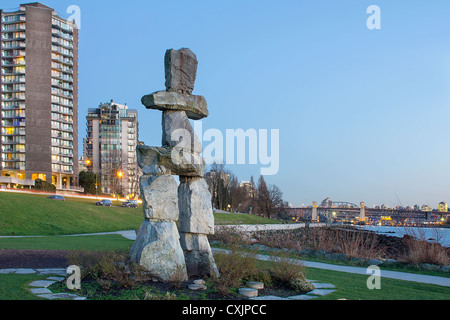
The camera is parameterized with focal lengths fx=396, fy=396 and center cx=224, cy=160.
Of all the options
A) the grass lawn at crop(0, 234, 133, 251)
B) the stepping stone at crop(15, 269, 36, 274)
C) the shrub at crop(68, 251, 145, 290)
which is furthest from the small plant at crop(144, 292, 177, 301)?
the grass lawn at crop(0, 234, 133, 251)

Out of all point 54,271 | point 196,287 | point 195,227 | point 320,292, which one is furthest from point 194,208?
point 54,271

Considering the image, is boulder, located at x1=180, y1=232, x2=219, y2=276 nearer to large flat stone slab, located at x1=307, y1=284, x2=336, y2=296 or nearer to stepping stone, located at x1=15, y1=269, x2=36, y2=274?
large flat stone slab, located at x1=307, y1=284, x2=336, y2=296

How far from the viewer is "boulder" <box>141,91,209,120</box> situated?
8.62 metres

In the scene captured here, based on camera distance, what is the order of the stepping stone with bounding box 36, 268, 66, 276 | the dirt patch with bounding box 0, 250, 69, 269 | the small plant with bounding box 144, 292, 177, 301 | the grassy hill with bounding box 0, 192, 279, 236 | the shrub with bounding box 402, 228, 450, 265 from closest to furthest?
the small plant with bounding box 144, 292, 177, 301 → the stepping stone with bounding box 36, 268, 66, 276 → the dirt patch with bounding box 0, 250, 69, 269 → the shrub with bounding box 402, 228, 450, 265 → the grassy hill with bounding box 0, 192, 279, 236

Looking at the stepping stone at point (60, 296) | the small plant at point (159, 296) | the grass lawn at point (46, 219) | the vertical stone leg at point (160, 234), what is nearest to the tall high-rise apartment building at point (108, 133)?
the grass lawn at point (46, 219)

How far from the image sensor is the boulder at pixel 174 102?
8.62 m

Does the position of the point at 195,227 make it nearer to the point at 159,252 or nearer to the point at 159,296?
the point at 159,252

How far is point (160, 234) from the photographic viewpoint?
8.01m

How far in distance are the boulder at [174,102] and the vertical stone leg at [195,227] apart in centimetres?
Answer: 163

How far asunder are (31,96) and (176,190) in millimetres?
87530

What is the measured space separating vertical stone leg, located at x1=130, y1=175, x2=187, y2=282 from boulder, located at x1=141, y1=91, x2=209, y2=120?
1.57m

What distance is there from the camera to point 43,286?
24.3 feet

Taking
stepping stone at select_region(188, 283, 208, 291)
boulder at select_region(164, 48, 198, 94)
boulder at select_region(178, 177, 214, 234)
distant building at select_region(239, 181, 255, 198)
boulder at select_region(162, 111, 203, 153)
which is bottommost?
distant building at select_region(239, 181, 255, 198)
